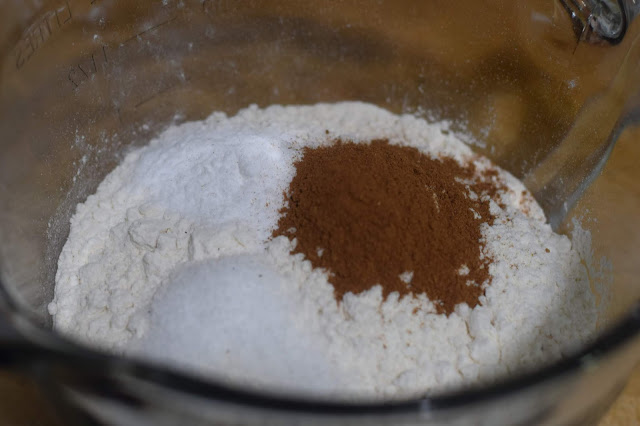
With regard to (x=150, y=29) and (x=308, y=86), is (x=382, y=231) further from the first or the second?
(x=150, y=29)

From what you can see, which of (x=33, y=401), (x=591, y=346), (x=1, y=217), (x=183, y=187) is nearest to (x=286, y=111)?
(x=183, y=187)

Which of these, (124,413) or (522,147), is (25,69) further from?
(522,147)

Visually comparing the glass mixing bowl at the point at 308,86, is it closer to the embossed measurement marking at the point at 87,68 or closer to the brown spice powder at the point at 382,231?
the embossed measurement marking at the point at 87,68

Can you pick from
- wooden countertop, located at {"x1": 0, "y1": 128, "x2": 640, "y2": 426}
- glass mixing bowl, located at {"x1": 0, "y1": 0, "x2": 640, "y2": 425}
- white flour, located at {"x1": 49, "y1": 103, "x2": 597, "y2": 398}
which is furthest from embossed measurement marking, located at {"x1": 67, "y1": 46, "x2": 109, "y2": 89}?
wooden countertop, located at {"x1": 0, "y1": 128, "x2": 640, "y2": 426}

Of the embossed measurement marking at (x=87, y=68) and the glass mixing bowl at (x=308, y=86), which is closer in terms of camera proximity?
the glass mixing bowl at (x=308, y=86)

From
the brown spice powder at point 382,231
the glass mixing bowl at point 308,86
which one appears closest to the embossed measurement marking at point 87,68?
the glass mixing bowl at point 308,86

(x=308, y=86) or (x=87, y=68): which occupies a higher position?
(x=87, y=68)

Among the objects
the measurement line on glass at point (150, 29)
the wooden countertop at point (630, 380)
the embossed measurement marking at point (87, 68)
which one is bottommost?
the wooden countertop at point (630, 380)

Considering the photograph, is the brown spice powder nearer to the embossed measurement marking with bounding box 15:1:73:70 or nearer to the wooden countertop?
the wooden countertop

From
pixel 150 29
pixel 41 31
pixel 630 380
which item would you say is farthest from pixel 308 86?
pixel 630 380
